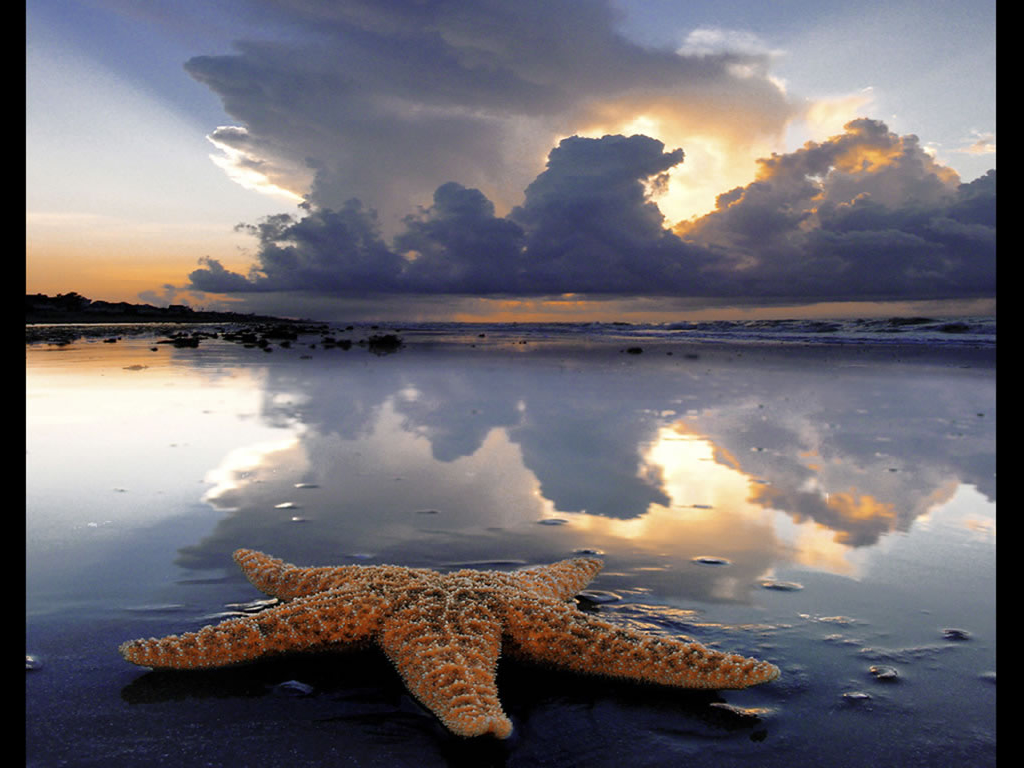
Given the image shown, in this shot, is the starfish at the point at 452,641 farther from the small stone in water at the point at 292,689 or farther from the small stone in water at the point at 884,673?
the small stone in water at the point at 884,673

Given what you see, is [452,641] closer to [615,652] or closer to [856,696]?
[615,652]

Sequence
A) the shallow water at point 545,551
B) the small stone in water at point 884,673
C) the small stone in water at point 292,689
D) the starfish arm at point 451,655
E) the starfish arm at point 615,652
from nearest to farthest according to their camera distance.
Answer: the starfish arm at point 451,655 < the shallow water at point 545,551 < the starfish arm at point 615,652 < the small stone in water at point 292,689 < the small stone in water at point 884,673

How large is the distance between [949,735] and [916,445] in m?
5.81

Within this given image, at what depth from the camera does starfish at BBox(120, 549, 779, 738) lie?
105 inches

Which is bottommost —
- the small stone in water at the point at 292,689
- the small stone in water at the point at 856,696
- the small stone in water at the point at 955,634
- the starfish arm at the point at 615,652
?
the small stone in water at the point at 856,696

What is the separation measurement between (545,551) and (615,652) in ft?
5.54

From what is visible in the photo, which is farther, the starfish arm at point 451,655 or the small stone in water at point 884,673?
the small stone in water at point 884,673

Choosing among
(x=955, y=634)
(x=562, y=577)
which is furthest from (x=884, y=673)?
(x=562, y=577)

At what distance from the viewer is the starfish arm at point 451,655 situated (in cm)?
239

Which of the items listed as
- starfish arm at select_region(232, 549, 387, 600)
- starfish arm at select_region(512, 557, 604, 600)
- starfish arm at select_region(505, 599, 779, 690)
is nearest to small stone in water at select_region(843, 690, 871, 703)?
starfish arm at select_region(505, 599, 779, 690)

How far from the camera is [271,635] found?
2.96m

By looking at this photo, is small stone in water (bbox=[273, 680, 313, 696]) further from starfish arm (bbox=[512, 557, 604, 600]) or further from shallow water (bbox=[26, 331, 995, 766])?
starfish arm (bbox=[512, 557, 604, 600])

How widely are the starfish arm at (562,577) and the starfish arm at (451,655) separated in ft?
1.48

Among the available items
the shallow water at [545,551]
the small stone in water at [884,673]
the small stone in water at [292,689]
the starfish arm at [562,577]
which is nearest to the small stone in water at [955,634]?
the shallow water at [545,551]
